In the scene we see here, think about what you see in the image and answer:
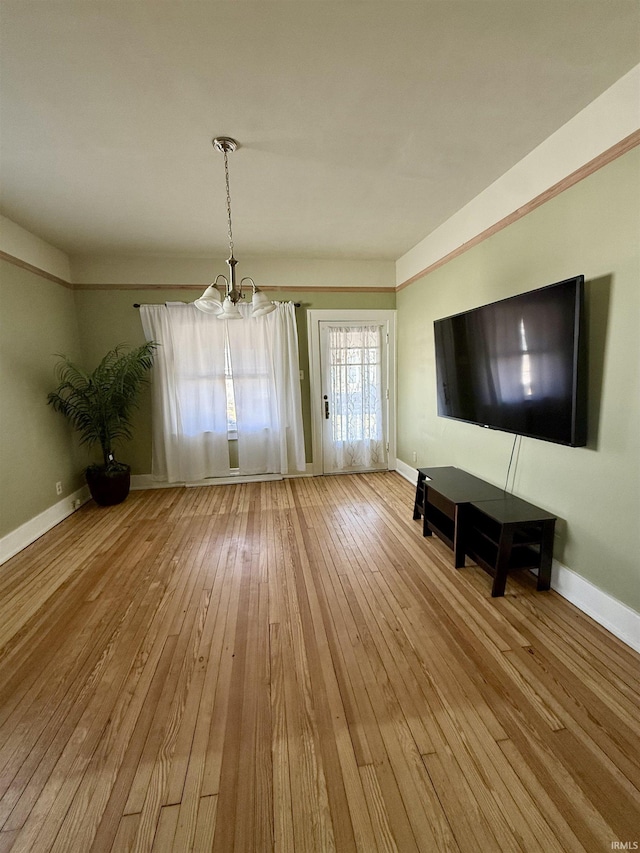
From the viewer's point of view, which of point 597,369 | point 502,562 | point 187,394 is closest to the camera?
point 597,369

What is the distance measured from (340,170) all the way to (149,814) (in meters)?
3.30

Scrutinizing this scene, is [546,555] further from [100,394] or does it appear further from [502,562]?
[100,394]

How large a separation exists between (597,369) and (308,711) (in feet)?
7.12

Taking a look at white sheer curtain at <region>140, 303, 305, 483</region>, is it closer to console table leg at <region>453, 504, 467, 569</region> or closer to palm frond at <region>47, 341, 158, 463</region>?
palm frond at <region>47, 341, 158, 463</region>

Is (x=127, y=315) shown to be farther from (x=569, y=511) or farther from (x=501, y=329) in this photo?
(x=569, y=511)

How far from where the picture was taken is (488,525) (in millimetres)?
2357

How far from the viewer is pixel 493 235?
2529 millimetres

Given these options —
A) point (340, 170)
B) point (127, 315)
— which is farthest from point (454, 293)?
point (127, 315)

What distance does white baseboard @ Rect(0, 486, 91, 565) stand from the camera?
269 centimetres

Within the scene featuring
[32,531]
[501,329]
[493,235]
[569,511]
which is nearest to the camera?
[569,511]

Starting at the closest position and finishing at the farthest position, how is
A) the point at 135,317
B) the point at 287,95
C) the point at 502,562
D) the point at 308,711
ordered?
1. the point at 308,711
2. the point at 287,95
3. the point at 502,562
4. the point at 135,317

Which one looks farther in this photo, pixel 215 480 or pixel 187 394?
pixel 215 480

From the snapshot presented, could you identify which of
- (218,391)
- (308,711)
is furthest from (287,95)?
(218,391)

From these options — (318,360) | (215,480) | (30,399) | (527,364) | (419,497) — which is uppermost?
(318,360)
